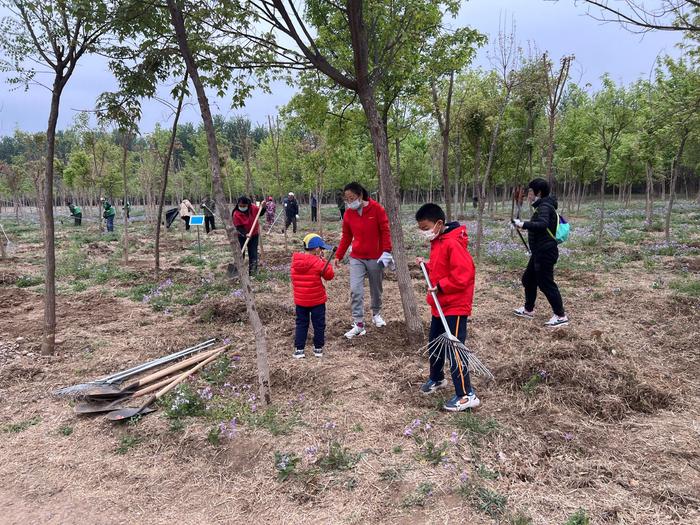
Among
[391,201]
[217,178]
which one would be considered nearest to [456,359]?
[391,201]

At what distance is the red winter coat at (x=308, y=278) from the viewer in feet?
16.8

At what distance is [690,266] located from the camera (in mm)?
9367

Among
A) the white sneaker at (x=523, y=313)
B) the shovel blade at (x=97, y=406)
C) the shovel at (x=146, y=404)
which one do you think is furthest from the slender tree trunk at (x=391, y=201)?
the shovel blade at (x=97, y=406)

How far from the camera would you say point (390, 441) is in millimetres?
3498

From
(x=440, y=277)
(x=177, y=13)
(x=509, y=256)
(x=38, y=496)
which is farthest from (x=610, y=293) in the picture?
(x=38, y=496)

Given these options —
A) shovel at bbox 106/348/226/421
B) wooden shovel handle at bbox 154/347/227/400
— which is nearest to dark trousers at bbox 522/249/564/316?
wooden shovel handle at bbox 154/347/227/400

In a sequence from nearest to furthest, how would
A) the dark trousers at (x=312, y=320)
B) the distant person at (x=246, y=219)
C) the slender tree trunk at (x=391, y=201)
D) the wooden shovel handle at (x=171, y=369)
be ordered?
the wooden shovel handle at (x=171, y=369)
the slender tree trunk at (x=391, y=201)
the dark trousers at (x=312, y=320)
the distant person at (x=246, y=219)

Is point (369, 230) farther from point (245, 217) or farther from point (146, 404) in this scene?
point (245, 217)

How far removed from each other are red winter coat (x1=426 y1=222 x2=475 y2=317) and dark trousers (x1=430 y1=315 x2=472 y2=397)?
3.5 inches

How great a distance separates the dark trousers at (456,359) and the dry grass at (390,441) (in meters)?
0.29

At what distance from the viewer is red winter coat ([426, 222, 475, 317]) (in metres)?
3.79

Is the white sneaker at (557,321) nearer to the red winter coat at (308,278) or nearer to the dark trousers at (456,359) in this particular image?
the dark trousers at (456,359)

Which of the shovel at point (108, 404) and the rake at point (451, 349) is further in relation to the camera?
the shovel at point (108, 404)

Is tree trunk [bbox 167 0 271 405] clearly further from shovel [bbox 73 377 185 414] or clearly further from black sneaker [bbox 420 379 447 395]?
black sneaker [bbox 420 379 447 395]
